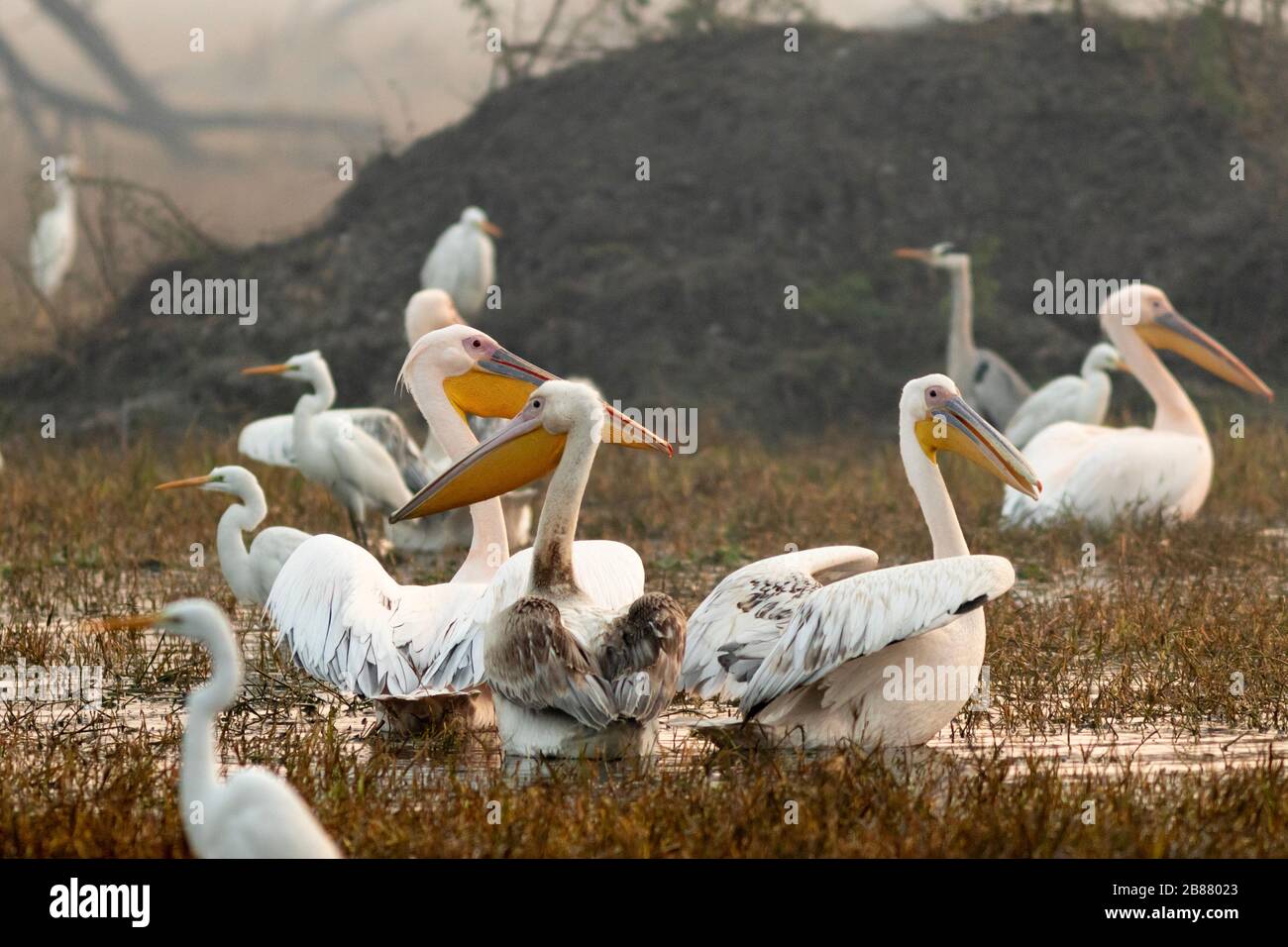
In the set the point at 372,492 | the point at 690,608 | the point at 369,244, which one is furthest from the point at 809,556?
the point at 369,244

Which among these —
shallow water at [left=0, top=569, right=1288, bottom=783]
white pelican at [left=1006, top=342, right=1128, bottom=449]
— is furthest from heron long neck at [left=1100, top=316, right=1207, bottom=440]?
shallow water at [left=0, top=569, right=1288, bottom=783]

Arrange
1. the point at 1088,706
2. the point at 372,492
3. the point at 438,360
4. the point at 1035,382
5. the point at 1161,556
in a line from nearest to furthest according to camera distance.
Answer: the point at 1088,706 < the point at 438,360 < the point at 1161,556 < the point at 372,492 < the point at 1035,382

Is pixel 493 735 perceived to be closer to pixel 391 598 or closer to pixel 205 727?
pixel 391 598

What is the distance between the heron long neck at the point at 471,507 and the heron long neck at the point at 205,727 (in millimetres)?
2438

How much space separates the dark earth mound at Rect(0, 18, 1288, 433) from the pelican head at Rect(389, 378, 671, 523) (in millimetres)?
9712

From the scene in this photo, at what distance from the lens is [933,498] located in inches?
215

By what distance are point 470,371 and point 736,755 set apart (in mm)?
2182

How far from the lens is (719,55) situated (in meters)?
19.0

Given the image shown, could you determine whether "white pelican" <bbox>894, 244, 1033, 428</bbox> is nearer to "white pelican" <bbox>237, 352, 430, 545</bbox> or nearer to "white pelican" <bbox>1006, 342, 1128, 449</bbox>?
"white pelican" <bbox>1006, 342, 1128, 449</bbox>

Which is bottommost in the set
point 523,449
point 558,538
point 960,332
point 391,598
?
point 391,598

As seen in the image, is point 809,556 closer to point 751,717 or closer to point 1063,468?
point 751,717

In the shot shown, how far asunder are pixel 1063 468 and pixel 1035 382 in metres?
6.54
